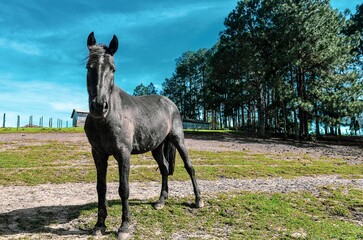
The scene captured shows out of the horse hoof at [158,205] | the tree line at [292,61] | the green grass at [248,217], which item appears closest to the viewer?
the green grass at [248,217]

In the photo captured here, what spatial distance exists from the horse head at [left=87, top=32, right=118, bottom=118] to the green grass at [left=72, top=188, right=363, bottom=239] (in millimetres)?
2739

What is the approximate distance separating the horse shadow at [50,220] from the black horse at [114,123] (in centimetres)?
62

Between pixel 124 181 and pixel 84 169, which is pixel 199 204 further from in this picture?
pixel 84 169

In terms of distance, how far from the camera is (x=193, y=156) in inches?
747

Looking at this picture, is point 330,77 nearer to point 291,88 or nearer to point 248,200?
point 291,88

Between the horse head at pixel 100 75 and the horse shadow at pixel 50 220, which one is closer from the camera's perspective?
the horse head at pixel 100 75

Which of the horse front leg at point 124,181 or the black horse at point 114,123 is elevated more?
the black horse at point 114,123

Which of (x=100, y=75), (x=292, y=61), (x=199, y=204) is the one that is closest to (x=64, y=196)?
(x=199, y=204)

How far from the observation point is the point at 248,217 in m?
6.87

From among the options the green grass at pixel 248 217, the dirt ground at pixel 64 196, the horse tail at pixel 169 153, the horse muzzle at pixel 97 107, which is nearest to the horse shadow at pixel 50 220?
the dirt ground at pixel 64 196

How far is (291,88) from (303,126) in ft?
23.4

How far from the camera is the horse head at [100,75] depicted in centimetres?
465

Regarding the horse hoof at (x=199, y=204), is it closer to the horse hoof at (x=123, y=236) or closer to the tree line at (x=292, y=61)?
the horse hoof at (x=123, y=236)

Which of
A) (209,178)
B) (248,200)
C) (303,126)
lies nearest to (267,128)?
(303,126)
